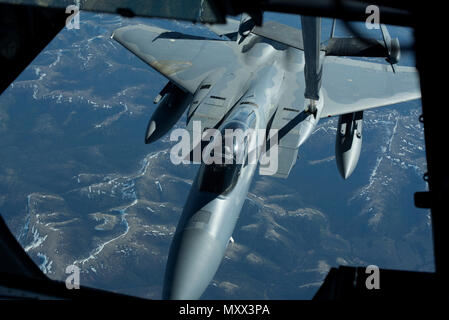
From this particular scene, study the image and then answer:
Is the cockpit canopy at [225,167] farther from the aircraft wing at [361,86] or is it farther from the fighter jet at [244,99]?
the aircraft wing at [361,86]

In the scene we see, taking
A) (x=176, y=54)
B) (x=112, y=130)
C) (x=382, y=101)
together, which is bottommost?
(x=382, y=101)

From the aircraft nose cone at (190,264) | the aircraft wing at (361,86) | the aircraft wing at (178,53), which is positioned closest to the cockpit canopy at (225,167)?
the aircraft nose cone at (190,264)

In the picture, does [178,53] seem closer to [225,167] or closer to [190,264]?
[225,167]

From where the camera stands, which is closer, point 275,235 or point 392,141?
point 275,235

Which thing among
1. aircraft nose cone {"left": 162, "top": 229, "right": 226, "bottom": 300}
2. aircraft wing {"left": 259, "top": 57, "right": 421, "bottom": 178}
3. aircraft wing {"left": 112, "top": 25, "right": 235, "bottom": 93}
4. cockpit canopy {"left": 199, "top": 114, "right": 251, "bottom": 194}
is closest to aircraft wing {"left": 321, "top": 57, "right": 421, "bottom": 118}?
aircraft wing {"left": 259, "top": 57, "right": 421, "bottom": 178}

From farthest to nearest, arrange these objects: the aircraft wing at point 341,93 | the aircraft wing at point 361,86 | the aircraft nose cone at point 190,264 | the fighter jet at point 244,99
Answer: the aircraft wing at point 361,86 → the aircraft wing at point 341,93 → the fighter jet at point 244,99 → the aircraft nose cone at point 190,264
